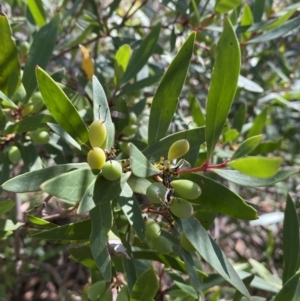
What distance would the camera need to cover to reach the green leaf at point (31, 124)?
108cm

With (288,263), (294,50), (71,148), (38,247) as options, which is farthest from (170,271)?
(294,50)

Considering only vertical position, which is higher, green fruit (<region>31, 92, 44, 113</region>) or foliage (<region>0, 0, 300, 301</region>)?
green fruit (<region>31, 92, 44, 113</region>)

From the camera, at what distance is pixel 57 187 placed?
2.43 feet

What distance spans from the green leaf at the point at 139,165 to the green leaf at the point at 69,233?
0.23 m

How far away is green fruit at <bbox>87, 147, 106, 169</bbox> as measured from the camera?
2.65ft

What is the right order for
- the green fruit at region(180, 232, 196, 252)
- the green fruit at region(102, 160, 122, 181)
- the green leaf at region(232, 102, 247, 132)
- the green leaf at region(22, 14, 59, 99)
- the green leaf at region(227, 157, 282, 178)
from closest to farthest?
the green leaf at region(227, 157, 282, 178) < the green fruit at region(102, 160, 122, 181) < the green fruit at region(180, 232, 196, 252) < the green leaf at region(22, 14, 59, 99) < the green leaf at region(232, 102, 247, 132)

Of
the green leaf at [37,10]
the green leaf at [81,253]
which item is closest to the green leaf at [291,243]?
the green leaf at [81,253]

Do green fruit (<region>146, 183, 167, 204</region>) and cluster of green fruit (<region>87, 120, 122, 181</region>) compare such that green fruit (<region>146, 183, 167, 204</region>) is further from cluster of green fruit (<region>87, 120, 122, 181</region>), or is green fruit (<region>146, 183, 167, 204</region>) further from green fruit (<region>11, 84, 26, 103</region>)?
green fruit (<region>11, 84, 26, 103</region>)

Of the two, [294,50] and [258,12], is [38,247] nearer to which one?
[258,12]

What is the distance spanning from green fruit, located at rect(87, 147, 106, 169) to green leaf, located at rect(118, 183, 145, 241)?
104 mm

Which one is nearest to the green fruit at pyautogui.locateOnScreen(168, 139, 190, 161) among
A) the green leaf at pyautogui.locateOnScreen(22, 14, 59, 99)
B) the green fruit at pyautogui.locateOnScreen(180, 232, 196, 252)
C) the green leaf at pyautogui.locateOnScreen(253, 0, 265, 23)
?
the green fruit at pyautogui.locateOnScreen(180, 232, 196, 252)

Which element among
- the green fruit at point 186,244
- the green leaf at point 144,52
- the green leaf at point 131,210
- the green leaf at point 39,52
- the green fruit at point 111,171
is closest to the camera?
the green fruit at point 111,171

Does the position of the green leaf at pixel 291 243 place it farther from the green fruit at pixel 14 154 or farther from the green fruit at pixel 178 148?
the green fruit at pixel 14 154

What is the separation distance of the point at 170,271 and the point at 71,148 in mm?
473
